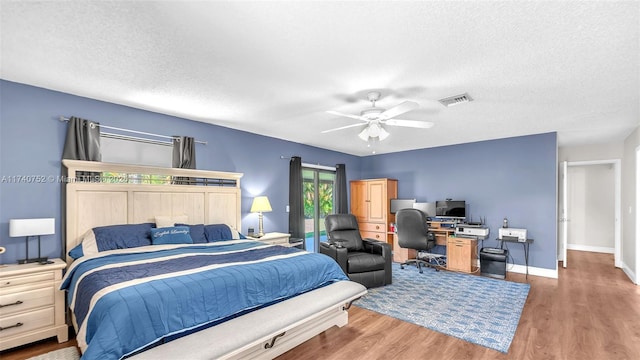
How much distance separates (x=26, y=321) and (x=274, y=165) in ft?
12.5

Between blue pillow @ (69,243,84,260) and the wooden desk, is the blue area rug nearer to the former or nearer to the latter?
the wooden desk

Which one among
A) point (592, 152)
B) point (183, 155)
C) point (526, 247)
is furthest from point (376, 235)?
point (592, 152)

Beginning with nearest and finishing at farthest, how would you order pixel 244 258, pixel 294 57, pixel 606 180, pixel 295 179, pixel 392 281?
1. pixel 294 57
2. pixel 244 258
3. pixel 392 281
4. pixel 295 179
5. pixel 606 180

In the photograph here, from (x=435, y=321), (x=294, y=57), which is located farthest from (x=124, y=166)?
(x=435, y=321)

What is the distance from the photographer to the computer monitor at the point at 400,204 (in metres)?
6.55

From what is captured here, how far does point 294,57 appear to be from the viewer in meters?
2.43

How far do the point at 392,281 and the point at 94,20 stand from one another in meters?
4.76

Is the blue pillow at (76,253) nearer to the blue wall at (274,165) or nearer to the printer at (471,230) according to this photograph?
the blue wall at (274,165)

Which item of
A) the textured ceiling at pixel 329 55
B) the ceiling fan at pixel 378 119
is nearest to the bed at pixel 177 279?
the textured ceiling at pixel 329 55

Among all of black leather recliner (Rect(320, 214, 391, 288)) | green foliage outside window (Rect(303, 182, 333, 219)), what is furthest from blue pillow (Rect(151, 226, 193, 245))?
green foliage outside window (Rect(303, 182, 333, 219))

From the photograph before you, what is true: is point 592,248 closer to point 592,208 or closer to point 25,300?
point 592,208

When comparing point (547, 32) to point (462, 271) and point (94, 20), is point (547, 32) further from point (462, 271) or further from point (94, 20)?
point (462, 271)

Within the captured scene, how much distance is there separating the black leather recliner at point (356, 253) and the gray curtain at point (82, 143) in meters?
3.22

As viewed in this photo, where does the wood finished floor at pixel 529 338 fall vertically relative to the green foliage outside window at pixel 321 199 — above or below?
Answer: below
